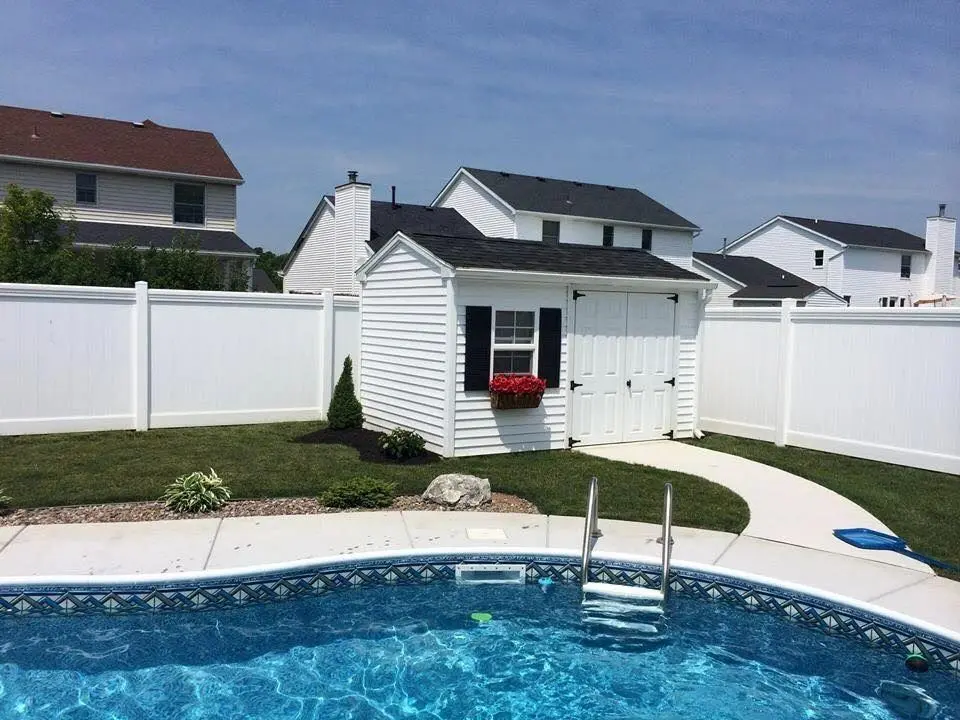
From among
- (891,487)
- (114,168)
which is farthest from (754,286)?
(891,487)

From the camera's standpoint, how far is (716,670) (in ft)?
18.6

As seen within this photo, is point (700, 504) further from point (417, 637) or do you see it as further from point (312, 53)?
point (312, 53)

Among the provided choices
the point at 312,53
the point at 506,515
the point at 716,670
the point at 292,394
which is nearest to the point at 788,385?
the point at 506,515

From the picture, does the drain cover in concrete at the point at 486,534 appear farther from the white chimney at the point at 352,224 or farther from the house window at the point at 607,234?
the house window at the point at 607,234

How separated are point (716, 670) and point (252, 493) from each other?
204 inches

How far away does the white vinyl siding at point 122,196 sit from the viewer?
22.8 metres

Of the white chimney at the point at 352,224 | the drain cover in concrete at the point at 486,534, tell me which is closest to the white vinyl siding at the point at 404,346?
the drain cover in concrete at the point at 486,534

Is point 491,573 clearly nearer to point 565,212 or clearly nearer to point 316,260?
point 565,212

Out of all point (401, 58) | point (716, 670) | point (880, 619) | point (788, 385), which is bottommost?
point (716, 670)

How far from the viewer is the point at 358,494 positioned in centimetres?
824

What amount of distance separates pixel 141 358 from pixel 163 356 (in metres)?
0.33

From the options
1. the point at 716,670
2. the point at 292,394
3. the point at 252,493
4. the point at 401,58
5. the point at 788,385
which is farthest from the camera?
the point at 401,58

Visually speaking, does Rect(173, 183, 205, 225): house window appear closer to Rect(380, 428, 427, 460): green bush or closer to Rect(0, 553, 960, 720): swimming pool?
Rect(380, 428, 427, 460): green bush

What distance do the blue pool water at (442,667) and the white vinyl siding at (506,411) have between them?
418 cm
